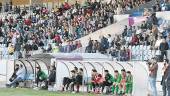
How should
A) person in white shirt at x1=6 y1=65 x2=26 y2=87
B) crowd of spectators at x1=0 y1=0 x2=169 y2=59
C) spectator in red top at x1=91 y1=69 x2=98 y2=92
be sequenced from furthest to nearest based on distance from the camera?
crowd of spectators at x1=0 y1=0 x2=169 y2=59
person in white shirt at x1=6 y1=65 x2=26 y2=87
spectator in red top at x1=91 y1=69 x2=98 y2=92

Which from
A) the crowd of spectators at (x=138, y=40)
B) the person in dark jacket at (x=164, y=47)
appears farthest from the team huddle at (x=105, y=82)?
the crowd of spectators at (x=138, y=40)

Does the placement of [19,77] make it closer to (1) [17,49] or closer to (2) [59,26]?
(1) [17,49]

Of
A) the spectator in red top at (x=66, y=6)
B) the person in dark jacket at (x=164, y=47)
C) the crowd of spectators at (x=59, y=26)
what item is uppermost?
the spectator in red top at (x=66, y=6)

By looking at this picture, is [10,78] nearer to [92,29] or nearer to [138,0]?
[92,29]

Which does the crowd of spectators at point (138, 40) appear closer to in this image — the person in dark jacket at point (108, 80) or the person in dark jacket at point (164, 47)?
the person in dark jacket at point (164, 47)

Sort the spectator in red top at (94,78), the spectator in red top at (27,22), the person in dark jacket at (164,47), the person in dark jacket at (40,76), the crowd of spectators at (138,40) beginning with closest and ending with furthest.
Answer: the spectator in red top at (94,78), the person in dark jacket at (40,76), the person in dark jacket at (164,47), the crowd of spectators at (138,40), the spectator in red top at (27,22)

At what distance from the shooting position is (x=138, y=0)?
48500mm

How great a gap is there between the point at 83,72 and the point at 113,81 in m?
2.53

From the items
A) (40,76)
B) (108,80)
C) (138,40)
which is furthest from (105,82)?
(138,40)

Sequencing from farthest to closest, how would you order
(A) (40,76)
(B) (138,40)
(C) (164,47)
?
(B) (138,40)
(C) (164,47)
(A) (40,76)

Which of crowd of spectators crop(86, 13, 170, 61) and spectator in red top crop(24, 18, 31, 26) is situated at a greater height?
spectator in red top crop(24, 18, 31, 26)

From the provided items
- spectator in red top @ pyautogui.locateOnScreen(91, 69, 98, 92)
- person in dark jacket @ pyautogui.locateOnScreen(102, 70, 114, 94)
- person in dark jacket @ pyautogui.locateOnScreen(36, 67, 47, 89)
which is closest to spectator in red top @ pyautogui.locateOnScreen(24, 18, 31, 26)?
person in dark jacket @ pyautogui.locateOnScreen(36, 67, 47, 89)

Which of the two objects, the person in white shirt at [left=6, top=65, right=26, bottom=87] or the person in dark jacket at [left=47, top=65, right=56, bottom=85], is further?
the person in white shirt at [left=6, top=65, right=26, bottom=87]

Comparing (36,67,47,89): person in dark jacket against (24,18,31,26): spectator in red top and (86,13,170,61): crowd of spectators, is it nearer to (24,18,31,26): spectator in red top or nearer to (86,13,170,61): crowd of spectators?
(86,13,170,61): crowd of spectators
